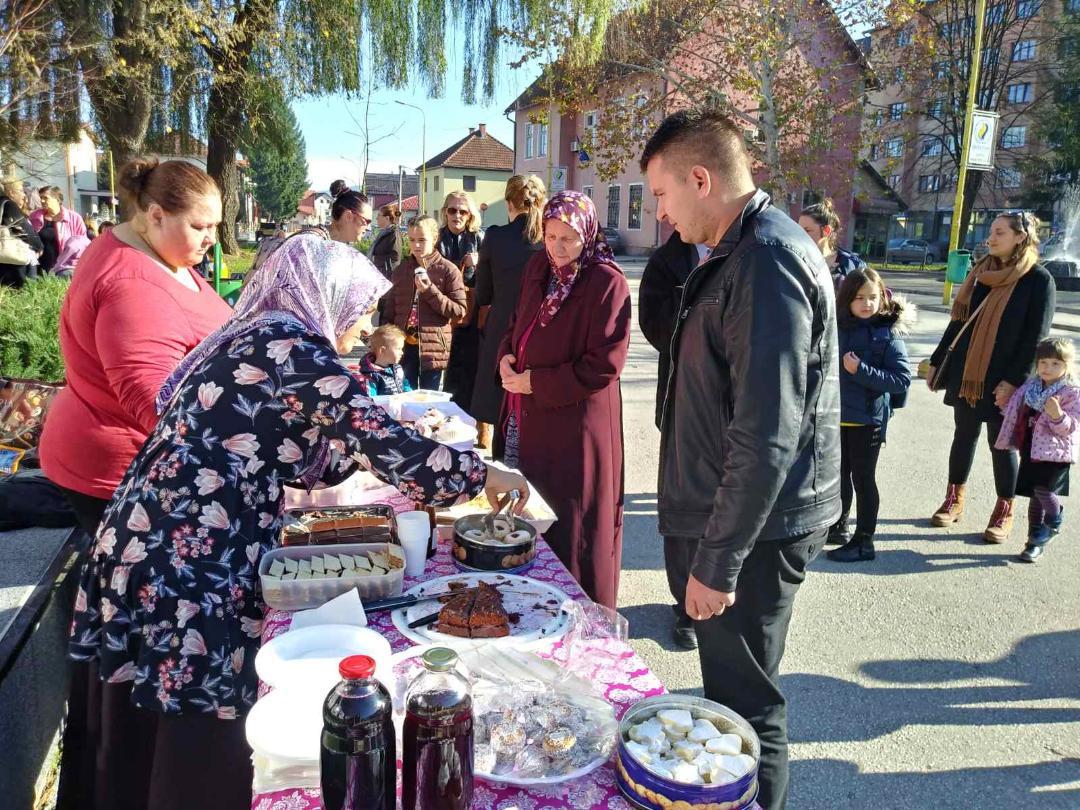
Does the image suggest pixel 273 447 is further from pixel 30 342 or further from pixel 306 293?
pixel 30 342

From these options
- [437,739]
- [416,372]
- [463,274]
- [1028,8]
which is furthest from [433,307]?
[1028,8]

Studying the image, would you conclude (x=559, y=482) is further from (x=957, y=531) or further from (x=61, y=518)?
(x=957, y=531)

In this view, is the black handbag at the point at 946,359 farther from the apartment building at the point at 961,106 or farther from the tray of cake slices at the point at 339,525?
the apartment building at the point at 961,106

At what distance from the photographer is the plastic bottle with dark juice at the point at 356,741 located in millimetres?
1082

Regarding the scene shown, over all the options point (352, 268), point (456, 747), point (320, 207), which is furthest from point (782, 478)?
point (320, 207)

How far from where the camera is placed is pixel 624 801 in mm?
1271

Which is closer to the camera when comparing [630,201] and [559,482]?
[559,482]

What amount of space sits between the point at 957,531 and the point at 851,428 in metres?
1.20

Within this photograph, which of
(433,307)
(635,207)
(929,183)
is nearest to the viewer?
(433,307)

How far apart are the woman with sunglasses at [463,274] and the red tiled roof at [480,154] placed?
4404cm

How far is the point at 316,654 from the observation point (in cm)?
156

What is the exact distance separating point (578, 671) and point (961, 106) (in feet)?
119

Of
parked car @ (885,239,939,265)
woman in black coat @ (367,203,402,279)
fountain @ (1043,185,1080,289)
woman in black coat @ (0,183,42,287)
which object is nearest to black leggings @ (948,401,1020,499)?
woman in black coat @ (367,203,402,279)

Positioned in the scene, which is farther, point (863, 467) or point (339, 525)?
point (863, 467)
